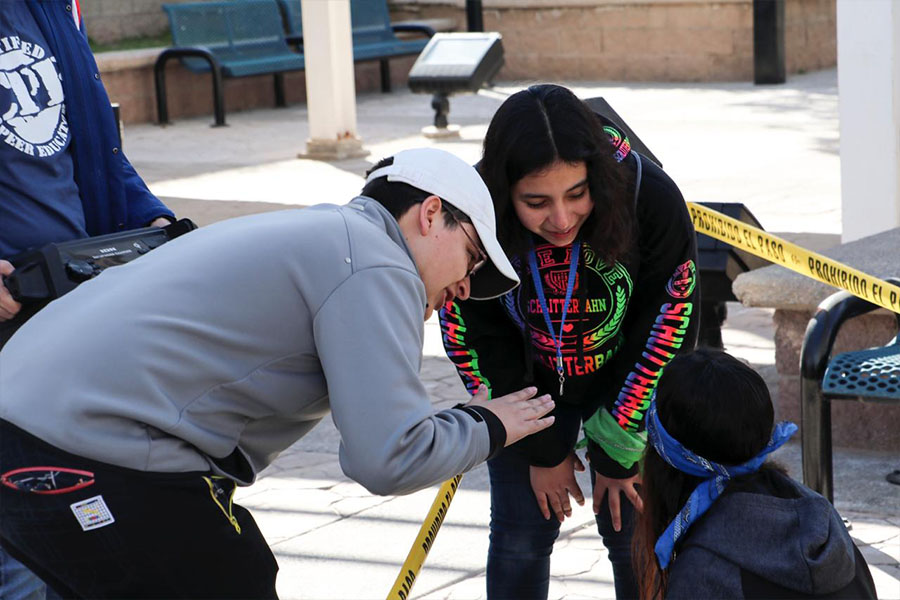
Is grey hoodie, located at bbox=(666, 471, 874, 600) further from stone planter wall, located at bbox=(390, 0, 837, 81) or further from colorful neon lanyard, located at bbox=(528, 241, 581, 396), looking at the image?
stone planter wall, located at bbox=(390, 0, 837, 81)

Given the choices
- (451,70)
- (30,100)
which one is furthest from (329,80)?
(30,100)

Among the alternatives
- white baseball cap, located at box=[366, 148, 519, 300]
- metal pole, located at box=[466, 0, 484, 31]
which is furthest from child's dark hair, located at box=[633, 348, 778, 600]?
metal pole, located at box=[466, 0, 484, 31]

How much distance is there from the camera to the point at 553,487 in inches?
124

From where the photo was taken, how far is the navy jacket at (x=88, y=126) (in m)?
3.14

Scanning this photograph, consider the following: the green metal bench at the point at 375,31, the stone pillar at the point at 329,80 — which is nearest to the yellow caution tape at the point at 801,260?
the stone pillar at the point at 329,80

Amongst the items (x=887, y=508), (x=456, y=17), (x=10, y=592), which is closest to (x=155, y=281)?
(x=10, y=592)

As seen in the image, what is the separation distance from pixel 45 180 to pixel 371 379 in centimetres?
132

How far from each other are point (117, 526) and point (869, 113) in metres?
4.63

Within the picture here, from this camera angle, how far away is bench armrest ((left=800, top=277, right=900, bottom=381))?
3.89m

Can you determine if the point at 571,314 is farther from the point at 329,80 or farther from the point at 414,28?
the point at 414,28

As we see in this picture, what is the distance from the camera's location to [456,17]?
18.3m

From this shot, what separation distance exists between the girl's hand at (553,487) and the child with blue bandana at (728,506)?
0.54 meters

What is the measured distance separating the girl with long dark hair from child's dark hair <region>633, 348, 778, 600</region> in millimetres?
466

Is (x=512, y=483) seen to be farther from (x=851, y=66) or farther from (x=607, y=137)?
(x=851, y=66)
